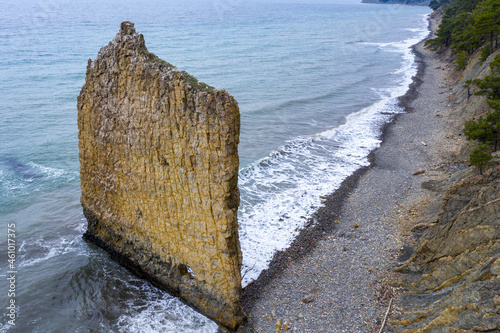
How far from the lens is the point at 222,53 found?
251 feet

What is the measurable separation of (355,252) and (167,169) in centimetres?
1101

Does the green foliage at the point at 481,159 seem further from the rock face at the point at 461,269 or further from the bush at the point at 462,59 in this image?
the bush at the point at 462,59

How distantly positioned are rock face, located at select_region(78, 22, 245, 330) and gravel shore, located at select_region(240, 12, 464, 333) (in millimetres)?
2663

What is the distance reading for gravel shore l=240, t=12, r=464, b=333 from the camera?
51.3ft

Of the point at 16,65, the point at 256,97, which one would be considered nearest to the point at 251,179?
the point at 256,97

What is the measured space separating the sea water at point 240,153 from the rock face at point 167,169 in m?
1.66

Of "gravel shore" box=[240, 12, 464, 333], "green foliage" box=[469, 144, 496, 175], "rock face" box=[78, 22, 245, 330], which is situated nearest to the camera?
"rock face" box=[78, 22, 245, 330]

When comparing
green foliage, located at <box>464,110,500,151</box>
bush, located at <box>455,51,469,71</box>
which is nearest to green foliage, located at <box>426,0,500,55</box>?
bush, located at <box>455,51,469,71</box>

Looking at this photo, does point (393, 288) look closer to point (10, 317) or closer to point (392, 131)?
Answer: point (10, 317)

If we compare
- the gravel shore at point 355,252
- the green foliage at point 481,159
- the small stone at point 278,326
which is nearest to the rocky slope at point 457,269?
the gravel shore at point 355,252

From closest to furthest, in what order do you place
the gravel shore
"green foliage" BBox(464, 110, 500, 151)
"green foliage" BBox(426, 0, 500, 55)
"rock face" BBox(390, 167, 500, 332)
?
1. "rock face" BBox(390, 167, 500, 332)
2. the gravel shore
3. "green foliage" BBox(464, 110, 500, 151)
4. "green foliage" BBox(426, 0, 500, 55)

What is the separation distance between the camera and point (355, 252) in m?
19.3

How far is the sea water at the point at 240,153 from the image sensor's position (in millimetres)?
17438

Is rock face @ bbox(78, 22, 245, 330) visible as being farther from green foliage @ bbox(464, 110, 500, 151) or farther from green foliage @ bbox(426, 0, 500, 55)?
green foliage @ bbox(426, 0, 500, 55)
